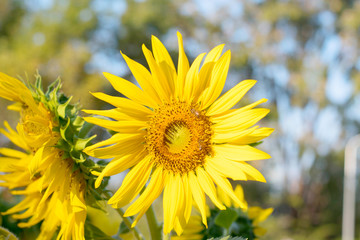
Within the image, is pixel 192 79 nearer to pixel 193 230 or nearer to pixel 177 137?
pixel 177 137

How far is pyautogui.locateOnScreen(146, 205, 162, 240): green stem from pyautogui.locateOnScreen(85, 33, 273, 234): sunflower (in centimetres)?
6

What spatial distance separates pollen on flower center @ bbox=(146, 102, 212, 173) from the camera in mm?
597

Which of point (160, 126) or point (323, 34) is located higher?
point (323, 34)

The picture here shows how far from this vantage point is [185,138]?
0.64 m

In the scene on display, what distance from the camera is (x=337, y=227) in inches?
470

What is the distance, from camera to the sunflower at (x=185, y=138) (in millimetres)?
521

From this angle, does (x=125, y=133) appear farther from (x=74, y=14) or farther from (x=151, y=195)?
(x=74, y=14)

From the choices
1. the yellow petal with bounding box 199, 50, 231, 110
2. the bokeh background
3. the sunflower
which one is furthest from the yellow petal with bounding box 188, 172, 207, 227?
the bokeh background

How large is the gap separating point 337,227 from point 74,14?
969cm

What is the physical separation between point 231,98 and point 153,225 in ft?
0.71

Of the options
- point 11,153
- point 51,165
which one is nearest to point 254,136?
point 51,165

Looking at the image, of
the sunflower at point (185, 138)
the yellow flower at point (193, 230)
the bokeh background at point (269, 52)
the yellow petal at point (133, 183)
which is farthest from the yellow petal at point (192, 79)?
the bokeh background at point (269, 52)

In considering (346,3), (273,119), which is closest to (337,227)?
(273,119)

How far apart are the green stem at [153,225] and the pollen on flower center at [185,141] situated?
0.24 feet
